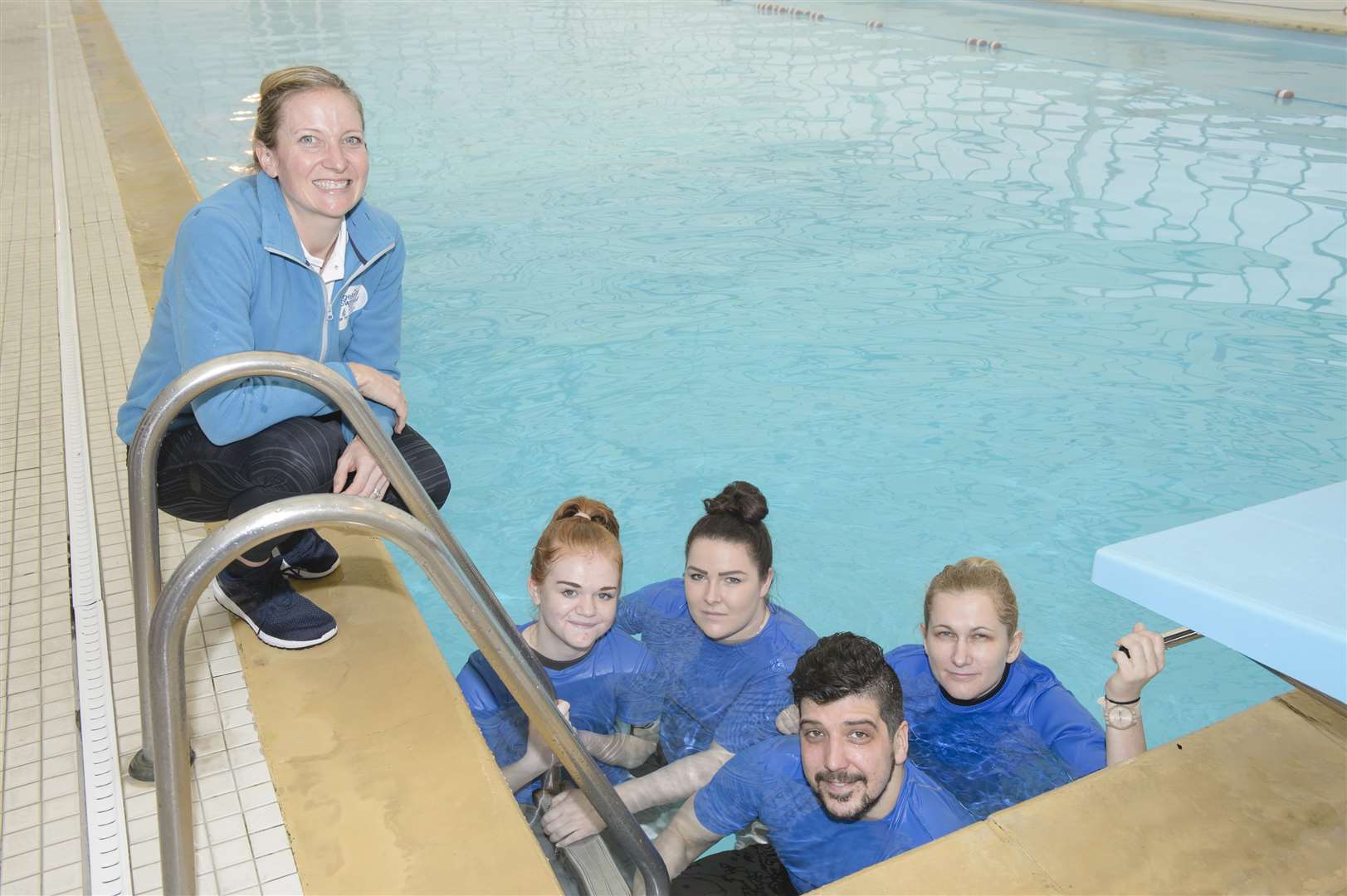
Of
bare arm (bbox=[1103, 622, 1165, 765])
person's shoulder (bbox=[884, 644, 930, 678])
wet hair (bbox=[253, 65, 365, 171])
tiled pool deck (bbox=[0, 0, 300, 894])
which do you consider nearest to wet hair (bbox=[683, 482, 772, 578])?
person's shoulder (bbox=[884, 644, 930, 678])

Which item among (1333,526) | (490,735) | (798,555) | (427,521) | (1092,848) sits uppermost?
(1333,526)

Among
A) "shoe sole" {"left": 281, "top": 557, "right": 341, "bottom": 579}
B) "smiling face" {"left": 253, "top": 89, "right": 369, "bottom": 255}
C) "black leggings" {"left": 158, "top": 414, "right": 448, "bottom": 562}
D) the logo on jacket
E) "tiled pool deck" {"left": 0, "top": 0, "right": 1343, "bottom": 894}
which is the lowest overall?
"tiled pool deck" {"left": 0, "top": 0, "right": 1343, "bottom": 894}

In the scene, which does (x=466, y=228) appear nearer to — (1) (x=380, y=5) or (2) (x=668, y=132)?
(2) (x=668, y=132)

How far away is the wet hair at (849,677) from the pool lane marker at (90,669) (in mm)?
1244

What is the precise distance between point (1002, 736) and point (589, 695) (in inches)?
38.3

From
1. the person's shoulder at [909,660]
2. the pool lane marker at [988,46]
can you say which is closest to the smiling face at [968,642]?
the person's shoulder at [909,660]

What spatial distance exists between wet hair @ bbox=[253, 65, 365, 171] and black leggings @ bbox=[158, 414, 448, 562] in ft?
1.97

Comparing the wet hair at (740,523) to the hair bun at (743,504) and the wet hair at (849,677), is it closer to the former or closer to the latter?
the hair bun at (743,504)

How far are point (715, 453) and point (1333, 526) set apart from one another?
3242mm

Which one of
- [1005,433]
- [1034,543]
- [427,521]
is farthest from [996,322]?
[427,521]

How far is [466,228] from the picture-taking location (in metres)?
6.95

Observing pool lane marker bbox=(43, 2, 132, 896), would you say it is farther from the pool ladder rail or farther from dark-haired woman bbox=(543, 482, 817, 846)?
dark-haired woman bbox=(543, 482, 817, 846)

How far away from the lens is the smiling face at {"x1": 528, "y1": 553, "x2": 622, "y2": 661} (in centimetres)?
254

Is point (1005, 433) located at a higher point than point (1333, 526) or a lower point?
lower
